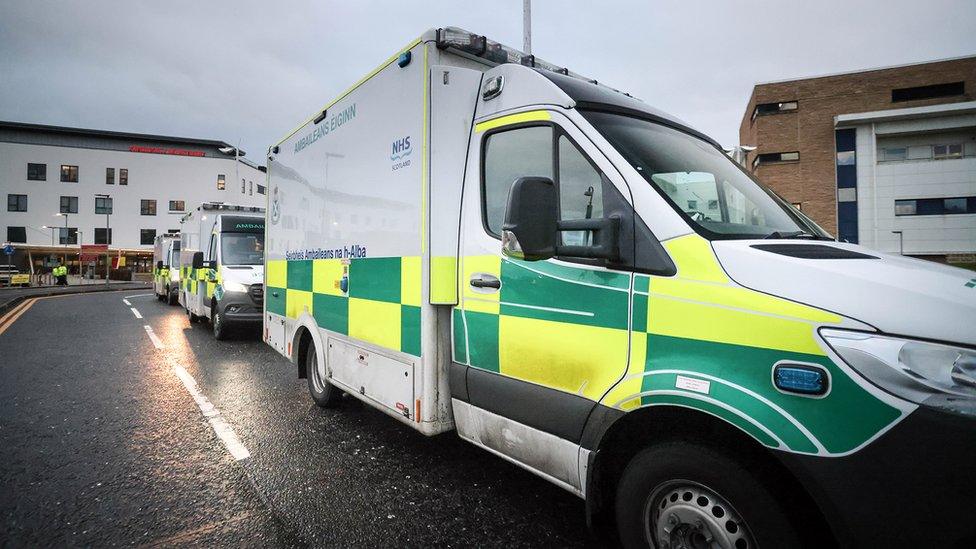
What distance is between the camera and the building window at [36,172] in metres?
46.9

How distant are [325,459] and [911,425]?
10.9 ft

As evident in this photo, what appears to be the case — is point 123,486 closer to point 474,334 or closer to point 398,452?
point 398,452

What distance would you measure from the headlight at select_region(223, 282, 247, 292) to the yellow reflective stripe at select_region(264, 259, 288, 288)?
3026mm

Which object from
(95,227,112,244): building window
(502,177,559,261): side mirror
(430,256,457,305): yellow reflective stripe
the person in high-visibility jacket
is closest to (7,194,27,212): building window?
(95,227,112,244): building window

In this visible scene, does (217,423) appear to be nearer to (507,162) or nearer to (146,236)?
(507,162)

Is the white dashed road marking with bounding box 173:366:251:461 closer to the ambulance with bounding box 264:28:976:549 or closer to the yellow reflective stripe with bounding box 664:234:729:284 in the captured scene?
the ambulance with bounding box 264:28:976:549

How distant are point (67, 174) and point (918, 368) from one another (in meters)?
62.3

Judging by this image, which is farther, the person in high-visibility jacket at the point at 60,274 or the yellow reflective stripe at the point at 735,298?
the person in high-visibility jacket at the point at 60,274

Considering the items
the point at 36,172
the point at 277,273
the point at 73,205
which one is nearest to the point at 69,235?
the point at 73,205

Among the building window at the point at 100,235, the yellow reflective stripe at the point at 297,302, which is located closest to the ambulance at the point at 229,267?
the yellow reflective stripe at the point at 297,302

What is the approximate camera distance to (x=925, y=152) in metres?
30.2

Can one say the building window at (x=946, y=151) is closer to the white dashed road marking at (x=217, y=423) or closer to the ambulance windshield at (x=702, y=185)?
the ambulance windshield at (x=702, y=185)

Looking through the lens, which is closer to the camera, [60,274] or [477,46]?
[477,46]

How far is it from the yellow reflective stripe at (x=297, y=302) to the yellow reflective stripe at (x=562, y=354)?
276cm
